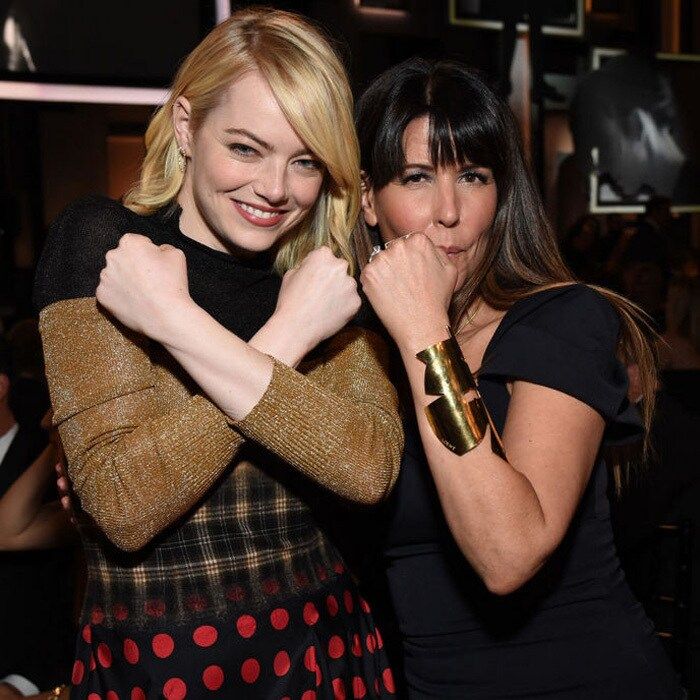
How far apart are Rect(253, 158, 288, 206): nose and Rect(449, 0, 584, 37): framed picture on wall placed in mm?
3868

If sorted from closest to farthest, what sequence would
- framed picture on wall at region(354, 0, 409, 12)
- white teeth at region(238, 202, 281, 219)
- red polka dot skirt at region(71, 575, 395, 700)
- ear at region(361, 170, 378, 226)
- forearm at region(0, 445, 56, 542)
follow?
red polka dot skirt at region(71, 575, 395, 700) → white teeth at region(238, 202, 281, 219) → ear at region(361, 170, 378, 226) → forearm at region(0, 445, 56, 542) → framed picture on wall at region(354, 0, 409, 12)

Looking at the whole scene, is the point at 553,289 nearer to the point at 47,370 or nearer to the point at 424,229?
the point at 424,229

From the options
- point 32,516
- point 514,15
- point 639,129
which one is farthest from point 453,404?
Answer: point 639,129

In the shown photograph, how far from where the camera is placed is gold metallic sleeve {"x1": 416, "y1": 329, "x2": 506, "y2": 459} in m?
1.41

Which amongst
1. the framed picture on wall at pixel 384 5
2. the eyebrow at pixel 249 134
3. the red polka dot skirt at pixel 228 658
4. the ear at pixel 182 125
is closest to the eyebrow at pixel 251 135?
the eyebrow at pixel 249 134

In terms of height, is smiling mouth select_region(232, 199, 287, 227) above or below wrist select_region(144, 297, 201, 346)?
above

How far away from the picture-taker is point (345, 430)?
4.55ft

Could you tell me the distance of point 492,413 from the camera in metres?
1.60

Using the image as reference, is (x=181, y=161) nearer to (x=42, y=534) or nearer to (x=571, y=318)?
(x=571, y=318)

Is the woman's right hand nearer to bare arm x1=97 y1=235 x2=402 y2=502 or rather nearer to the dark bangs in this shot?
bare arm x1=97 y1=235 x2=402 y2=502

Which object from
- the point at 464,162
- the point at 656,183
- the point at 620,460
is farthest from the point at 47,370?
the point at 656,183

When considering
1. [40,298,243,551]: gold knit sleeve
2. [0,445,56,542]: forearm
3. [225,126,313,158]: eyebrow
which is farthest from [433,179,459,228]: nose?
[0,445,56,542]: forearm

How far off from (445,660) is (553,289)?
657 mm

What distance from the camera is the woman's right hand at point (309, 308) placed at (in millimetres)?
1405
